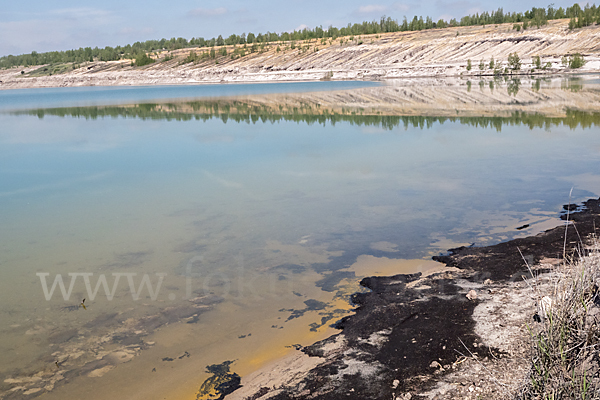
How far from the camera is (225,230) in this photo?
847 cm

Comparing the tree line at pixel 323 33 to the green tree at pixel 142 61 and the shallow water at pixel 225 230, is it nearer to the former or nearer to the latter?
the green tree at pixel 142 61

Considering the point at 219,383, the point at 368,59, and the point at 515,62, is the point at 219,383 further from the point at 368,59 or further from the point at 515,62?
the point at 368,59

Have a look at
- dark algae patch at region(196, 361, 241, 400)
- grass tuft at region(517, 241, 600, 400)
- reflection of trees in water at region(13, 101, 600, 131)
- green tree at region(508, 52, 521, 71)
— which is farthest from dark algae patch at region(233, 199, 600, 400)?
green tree at region(508, 52, 521, 71)

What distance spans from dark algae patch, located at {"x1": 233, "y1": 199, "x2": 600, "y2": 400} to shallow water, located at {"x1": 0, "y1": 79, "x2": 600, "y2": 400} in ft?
1.34

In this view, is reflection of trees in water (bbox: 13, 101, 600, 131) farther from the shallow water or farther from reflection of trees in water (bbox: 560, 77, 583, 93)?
reflection of trees in water (bbox: 560, 77, 583, 93)

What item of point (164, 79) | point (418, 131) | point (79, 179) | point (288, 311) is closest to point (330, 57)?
point (164, 79)

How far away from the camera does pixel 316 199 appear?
1030cm

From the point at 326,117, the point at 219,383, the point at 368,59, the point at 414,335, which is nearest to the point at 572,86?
the point at 326,117

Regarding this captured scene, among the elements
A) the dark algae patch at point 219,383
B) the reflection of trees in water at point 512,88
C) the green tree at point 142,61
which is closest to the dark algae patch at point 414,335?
the dark algae patch at point 219,383

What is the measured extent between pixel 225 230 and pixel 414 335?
4537mm

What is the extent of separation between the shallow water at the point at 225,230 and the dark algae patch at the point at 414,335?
1.34ft

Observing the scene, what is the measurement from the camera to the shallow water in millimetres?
5102

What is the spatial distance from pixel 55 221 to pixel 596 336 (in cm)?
909

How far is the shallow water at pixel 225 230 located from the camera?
5.10 metres
